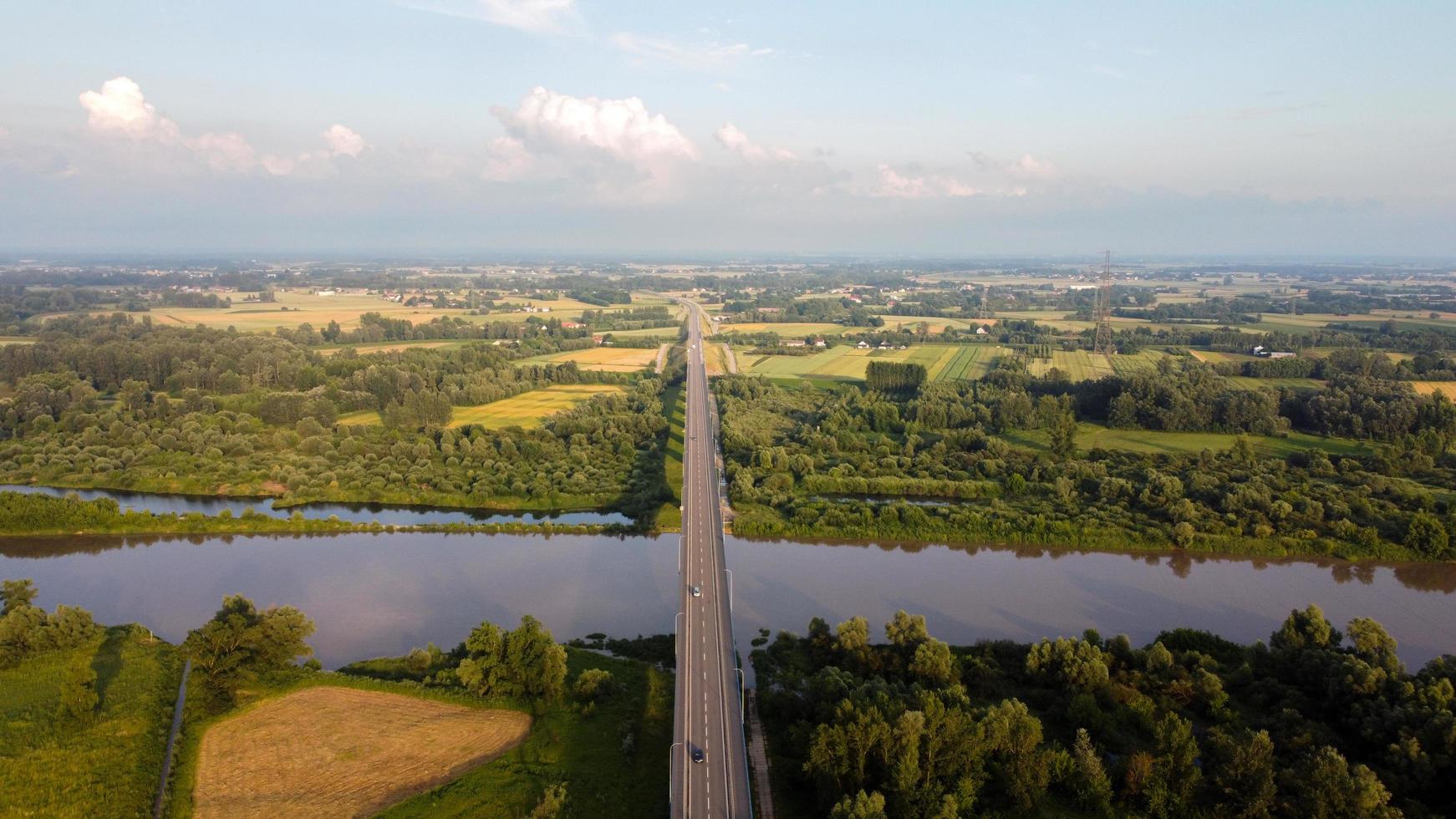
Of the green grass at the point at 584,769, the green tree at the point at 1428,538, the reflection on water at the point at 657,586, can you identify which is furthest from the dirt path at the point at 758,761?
the green tree at the point at 1428,538

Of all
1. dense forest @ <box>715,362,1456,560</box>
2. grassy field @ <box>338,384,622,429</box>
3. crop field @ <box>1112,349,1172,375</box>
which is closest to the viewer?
dense forest @ <box>715,362,1456,560</box>

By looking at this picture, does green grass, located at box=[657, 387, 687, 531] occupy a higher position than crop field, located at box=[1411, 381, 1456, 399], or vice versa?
crop field, located at box=[1411, 381, 1456, 399]

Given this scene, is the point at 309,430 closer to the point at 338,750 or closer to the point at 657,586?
the point at 657,586

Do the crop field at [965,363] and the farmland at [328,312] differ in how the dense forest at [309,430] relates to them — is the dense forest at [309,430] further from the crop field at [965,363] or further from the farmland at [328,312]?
the farmland at [328,312]

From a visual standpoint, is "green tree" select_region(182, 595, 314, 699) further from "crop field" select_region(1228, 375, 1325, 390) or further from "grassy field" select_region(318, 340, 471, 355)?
"crop field" select_region(1228, 375, 1325, 390)

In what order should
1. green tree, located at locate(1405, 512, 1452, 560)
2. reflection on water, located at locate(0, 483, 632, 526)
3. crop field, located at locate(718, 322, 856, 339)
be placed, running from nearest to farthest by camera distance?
green tree, located at locate(1405, 512, 1452, 560), reflection on water, located at locate(0, 483, 632, 526), crop field, located at locate(718, 322, 856, 339)

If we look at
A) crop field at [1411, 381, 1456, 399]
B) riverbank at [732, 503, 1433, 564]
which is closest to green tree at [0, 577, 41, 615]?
riverbank at [732, 503, 1433, 564]

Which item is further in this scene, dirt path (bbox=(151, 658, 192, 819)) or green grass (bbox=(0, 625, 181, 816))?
dirt path (bbox=(151, 658, 192, 819))
